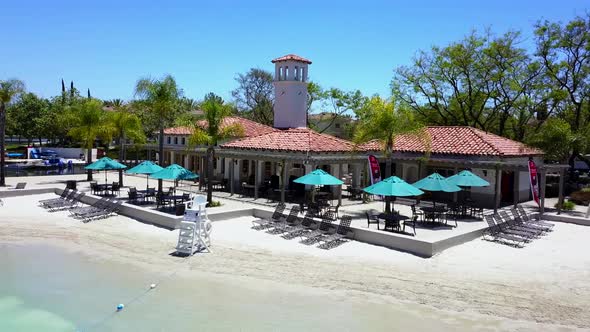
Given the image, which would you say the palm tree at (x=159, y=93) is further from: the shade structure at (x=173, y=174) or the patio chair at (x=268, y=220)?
the patio chair at (x=268, y=220)

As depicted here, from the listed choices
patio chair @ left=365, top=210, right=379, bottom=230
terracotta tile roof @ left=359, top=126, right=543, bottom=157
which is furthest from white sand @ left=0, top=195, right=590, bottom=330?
terracotta tile roof @ left=359, top=126, right=543, bottom=157

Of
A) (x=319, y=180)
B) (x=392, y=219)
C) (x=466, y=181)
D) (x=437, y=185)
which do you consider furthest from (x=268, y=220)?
(x=466, y=181)

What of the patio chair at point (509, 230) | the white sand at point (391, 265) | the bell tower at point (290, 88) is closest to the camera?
the white sand at point (391, 265)

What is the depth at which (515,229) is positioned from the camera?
→ 64.2ft

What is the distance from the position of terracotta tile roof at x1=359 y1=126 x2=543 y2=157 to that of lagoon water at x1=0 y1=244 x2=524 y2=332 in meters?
15.4

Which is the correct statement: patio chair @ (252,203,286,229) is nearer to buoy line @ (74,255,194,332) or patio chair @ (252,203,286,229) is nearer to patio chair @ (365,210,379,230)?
patio chair @ (365,210,379,230)

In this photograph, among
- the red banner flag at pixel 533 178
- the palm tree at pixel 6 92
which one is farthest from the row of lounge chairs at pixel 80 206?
the red banner flag at pixel 533 178

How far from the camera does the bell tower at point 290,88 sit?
3556 centimetres

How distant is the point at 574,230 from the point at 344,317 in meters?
14.4

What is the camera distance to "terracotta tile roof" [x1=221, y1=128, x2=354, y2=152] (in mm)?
26172

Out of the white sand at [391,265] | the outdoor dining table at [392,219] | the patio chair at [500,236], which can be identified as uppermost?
the outdoor dining table at [392,219]

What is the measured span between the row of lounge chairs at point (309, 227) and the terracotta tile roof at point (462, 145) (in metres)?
8.49

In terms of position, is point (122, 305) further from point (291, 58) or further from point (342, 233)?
point (291, 58)

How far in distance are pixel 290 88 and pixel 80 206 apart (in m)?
17.4
